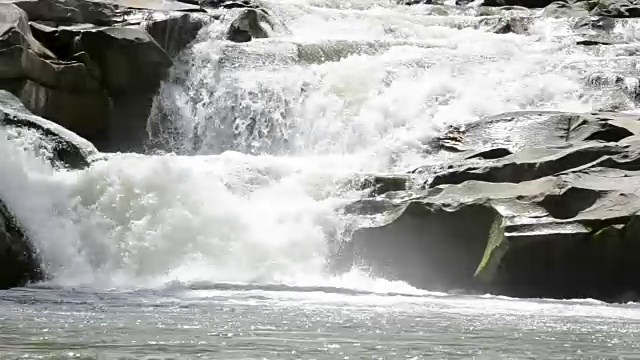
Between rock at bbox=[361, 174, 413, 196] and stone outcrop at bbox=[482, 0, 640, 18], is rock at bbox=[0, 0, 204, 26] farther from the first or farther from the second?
stone outcrop at bbox=[482, 0, 640, 18]

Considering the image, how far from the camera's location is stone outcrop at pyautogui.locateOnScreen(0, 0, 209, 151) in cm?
1484

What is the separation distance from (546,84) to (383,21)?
23.5 ft

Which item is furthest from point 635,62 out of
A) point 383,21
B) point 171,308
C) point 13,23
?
point 171,308

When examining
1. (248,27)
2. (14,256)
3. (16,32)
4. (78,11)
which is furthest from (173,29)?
(14,256)

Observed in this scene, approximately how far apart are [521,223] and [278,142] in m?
6.66

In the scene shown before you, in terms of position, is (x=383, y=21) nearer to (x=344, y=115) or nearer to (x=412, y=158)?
(x=344, y=115)

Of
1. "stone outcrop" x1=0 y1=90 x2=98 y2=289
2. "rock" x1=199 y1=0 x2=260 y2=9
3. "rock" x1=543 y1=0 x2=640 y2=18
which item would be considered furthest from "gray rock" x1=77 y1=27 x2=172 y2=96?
→ "rock" x1=543 y1=0 x2=640 y2=18

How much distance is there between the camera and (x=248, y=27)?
2036cm

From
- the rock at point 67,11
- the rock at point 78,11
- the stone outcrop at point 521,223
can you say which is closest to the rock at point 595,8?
the rock at point 78,11

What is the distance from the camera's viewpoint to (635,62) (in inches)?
704

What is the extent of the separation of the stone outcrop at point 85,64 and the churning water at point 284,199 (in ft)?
1.66

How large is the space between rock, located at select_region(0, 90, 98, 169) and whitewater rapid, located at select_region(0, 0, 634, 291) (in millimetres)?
277

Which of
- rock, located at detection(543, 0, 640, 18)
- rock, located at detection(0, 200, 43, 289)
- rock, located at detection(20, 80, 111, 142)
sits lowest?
rock, located at detection(0, 200, 43, 289)

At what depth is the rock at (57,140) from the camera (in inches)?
468
